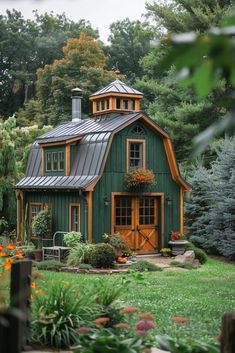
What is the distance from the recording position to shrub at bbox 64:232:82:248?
18.7 m

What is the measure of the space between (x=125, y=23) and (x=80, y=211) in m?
33.7

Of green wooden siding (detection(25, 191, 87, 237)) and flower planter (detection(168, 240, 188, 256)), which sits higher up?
green wooden siding (detection(25, 191, 87, 237))

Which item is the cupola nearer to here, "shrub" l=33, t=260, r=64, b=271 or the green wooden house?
the green wooden house

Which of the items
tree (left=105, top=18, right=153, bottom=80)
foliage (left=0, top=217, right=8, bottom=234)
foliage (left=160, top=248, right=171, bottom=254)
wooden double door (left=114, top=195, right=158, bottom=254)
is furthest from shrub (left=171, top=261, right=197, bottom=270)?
tree (left=105, top=18, right=153, bottom=80)

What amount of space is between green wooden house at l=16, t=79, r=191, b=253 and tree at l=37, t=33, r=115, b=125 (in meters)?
17.0

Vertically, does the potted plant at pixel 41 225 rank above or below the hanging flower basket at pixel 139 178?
below

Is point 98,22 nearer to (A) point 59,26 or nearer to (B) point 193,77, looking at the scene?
(A) point 59,26

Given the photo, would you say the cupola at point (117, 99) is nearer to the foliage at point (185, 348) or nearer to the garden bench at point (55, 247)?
the garden bench at point (55, 247)

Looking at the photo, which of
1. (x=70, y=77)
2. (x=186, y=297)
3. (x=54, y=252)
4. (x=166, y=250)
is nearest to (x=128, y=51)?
(x=70, y=77)

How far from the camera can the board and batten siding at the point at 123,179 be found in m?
19.3

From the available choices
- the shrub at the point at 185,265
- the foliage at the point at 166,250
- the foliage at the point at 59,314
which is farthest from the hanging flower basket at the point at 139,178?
the foliage at the point at 59,314

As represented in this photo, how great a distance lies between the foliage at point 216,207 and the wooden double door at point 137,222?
2.35 meters

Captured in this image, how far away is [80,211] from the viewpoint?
1947 centimetres

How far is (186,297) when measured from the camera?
12.2 meters
